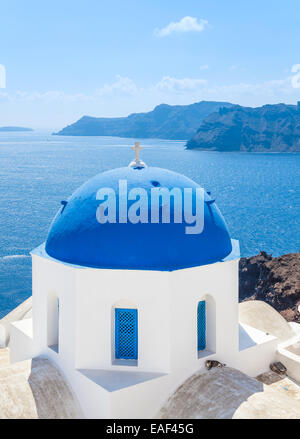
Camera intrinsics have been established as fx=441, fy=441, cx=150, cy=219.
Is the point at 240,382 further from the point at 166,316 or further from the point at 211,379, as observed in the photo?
the point at 166,316

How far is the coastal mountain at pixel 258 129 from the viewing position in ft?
482

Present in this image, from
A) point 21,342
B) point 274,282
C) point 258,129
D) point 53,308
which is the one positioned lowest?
point 274,282

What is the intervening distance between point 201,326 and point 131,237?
2554mm

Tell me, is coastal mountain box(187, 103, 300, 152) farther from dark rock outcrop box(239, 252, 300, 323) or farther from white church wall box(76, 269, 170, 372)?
white church wall box(76, 269, 170, 372)

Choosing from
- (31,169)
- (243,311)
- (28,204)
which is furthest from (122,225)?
(31,169)

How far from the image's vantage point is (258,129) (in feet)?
485

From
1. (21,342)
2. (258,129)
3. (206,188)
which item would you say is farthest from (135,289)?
(258,129)

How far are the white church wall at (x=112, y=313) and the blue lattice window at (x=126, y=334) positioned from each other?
131 millimetres

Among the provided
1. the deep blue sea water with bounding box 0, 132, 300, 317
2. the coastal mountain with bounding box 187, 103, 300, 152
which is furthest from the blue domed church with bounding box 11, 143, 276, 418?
the coastal mountain with bounding box 187, 103, 300, 152

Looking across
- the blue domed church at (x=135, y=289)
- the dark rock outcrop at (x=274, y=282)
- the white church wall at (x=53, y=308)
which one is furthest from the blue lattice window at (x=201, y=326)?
the dark rock outcrop at (x=274, y=282)

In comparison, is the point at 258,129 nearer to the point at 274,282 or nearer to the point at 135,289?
the point at 274,282

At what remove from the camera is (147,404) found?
8.21 meters

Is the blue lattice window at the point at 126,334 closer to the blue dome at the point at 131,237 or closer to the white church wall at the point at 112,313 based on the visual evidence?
the white church wall at the point at 112,313

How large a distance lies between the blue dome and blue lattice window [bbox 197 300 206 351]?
110cm
